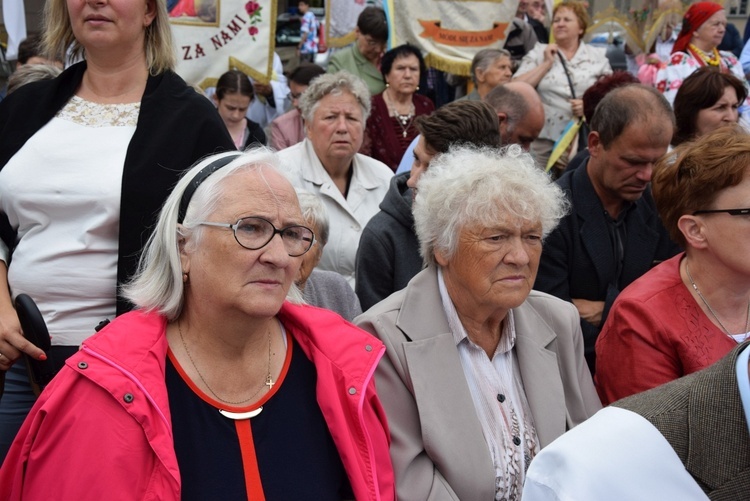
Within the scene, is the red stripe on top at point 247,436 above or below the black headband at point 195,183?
below

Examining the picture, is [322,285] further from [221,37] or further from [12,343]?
[221,37]

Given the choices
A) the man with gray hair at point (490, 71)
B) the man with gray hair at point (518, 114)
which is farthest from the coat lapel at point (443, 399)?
the man with gray hair at point (490, 71)

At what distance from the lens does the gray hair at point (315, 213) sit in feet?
12.3

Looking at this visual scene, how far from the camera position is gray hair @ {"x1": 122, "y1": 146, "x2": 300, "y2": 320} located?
248 cm

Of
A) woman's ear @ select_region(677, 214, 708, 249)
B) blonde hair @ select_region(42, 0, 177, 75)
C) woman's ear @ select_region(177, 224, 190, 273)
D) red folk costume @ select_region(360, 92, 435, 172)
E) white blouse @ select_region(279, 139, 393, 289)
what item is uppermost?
blonde hair @ select_region(42, 0, 177, 75)

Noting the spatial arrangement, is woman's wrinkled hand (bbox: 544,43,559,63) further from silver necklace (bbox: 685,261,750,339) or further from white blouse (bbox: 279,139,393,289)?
silver necklace (bbox: 685,261,750,339)

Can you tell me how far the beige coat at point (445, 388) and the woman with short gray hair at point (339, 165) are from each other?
1.60 meters

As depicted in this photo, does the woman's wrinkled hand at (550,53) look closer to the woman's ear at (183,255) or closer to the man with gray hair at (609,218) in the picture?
the man with gray hair at (609,218)

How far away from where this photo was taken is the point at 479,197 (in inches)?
119

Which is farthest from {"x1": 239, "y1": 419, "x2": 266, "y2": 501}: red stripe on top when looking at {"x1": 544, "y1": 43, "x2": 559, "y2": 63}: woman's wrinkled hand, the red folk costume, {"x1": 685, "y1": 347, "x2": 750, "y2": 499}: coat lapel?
{"x1": 544, "y1": 43, "x2": 559, "y2": 63}: woman's wrinkled hand

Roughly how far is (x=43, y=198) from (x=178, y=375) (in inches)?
31.7

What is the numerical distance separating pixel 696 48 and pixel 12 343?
6304 millimetres

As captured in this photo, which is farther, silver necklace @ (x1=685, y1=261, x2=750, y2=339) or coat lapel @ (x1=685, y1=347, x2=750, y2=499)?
silver necklace @ (x1=685, y1=261, x2=750, y2=339)

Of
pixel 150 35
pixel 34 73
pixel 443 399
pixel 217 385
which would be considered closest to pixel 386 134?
pixel 34 73
